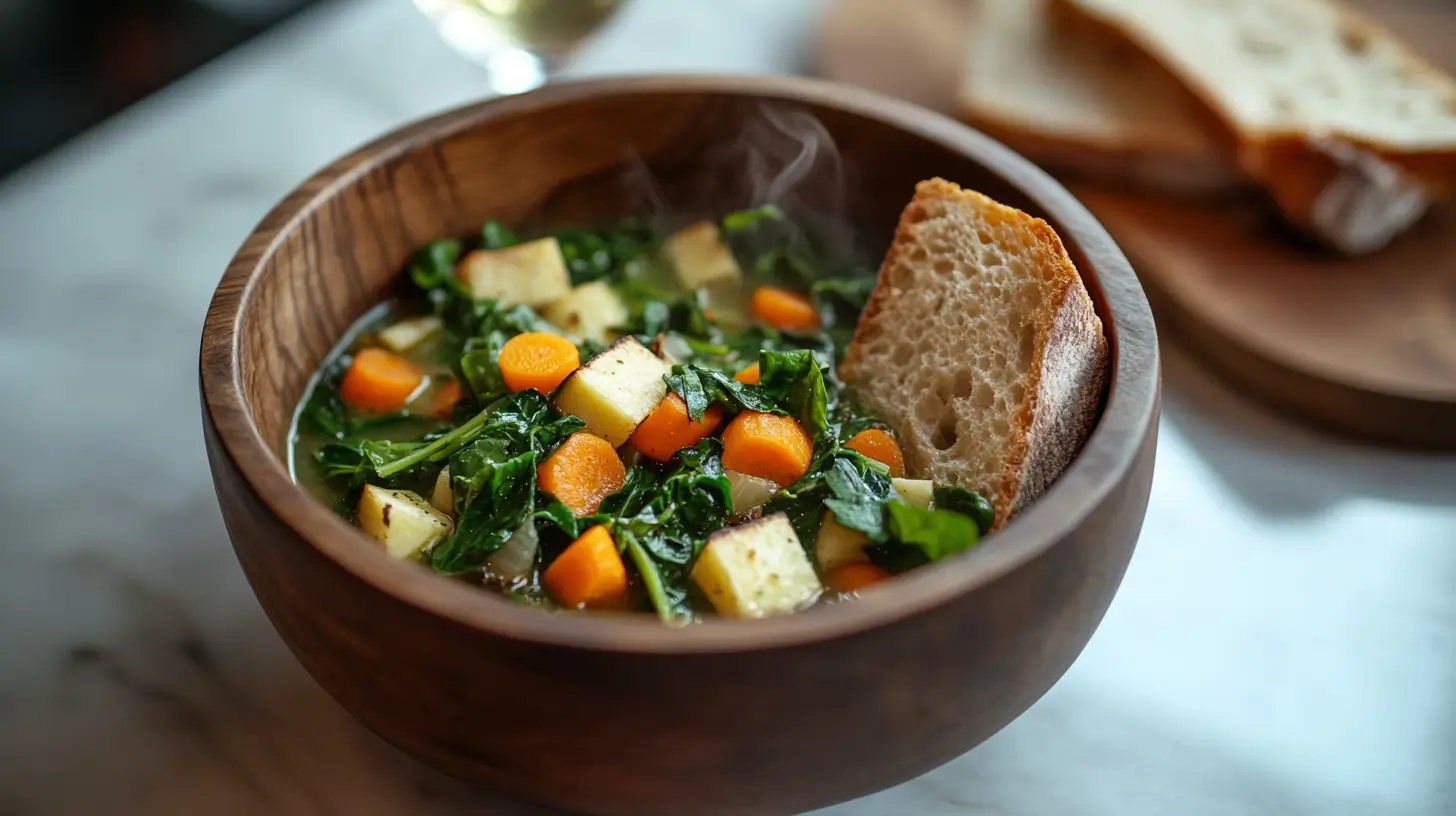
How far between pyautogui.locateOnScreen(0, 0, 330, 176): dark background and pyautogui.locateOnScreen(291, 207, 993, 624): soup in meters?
2.60

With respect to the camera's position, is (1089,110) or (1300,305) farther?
(1089,110)

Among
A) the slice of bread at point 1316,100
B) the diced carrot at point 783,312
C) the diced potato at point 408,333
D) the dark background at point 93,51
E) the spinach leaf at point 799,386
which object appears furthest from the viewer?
the dark background at point 93,51

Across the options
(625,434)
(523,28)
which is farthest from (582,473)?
(523,28)

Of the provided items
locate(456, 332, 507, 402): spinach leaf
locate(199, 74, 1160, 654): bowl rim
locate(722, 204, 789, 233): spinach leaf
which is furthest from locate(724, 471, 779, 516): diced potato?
locate(722, 204, 789, 233): spinach leaf

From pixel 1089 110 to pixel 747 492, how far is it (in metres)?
1.82

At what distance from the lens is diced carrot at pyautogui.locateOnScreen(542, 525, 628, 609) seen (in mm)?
1709

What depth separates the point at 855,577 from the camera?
1.77m

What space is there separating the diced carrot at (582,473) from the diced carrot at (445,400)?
35cm

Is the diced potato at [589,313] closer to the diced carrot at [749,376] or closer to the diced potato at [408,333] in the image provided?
the diced potato at [408,333]

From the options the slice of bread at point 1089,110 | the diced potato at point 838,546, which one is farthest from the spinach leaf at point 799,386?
the slice of bread at point 1089,110

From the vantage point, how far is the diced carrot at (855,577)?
5.78 feet

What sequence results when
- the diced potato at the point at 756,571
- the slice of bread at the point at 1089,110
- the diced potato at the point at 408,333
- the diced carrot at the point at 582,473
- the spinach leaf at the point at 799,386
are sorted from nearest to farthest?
the diced potato at the point at 756,571
the diced carrot at the point at 582,473
the spinach leaf at the point at 799,386
the diced potato at the point at 408,333
the slice of bread at the point at 1089,110

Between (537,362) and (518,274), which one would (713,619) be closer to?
(537,362)

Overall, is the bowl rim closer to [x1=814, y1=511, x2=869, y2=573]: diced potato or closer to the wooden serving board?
[x1=814, y1=511, x2=869, y2=573]: diced potato
